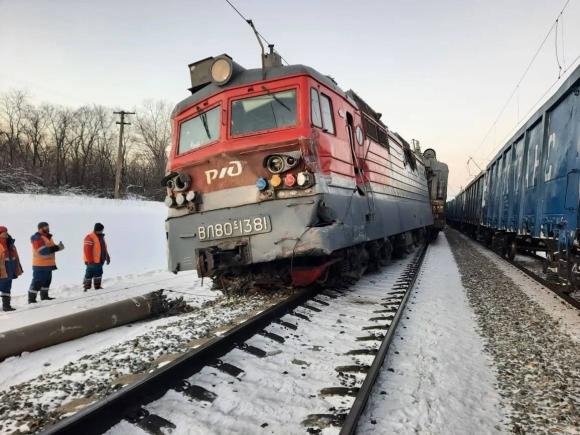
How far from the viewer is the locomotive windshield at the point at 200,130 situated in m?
5.75

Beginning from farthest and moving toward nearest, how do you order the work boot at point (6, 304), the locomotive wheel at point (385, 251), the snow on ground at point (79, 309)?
the locomotive wheel at point (385, 251)
the work boot at point (6, 304)
the snow on ground at point (79, 309)

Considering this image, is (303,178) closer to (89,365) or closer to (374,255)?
(89,365)

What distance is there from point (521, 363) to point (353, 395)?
180cm

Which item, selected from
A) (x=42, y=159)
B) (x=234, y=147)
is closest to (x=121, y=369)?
(x=234, y=147)

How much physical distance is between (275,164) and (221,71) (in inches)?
67.5

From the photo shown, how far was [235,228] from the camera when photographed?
525 cm

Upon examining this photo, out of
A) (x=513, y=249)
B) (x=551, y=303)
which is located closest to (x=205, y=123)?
(x=551, y=303)

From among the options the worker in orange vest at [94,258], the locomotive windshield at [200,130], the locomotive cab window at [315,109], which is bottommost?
the worker in orange vest at [94,258]

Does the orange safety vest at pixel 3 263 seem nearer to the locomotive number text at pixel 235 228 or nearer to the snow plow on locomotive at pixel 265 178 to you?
the snow plow on locomotive at pixel 265 178

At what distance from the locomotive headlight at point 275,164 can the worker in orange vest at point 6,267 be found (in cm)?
517

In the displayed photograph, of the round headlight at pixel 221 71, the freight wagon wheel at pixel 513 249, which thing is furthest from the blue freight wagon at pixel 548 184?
the round headlight at pixel 221 71

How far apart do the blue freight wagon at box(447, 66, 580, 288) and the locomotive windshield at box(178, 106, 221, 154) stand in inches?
197

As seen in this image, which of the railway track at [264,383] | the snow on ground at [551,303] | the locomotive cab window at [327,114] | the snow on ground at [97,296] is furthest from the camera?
the snow on ground at [97,296]

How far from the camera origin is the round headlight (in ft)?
18.5
